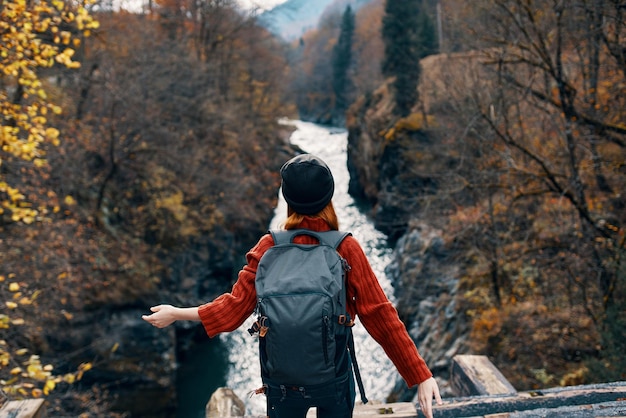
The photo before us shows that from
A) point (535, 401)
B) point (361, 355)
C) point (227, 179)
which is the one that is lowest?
point (361, 355)

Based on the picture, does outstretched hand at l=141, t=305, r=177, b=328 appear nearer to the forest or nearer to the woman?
the woman

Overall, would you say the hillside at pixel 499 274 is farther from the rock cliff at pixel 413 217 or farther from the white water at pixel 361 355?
the white water at pixel 361 355

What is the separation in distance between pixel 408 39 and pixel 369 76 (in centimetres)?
1362

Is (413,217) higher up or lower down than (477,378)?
lower down

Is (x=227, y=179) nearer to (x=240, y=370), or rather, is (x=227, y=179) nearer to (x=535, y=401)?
(x=240, y=370)

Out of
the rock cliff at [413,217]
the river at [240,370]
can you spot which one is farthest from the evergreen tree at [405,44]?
the river at [240,370]

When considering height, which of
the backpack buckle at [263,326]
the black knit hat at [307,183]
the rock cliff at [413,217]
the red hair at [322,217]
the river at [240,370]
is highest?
the black knit hat at [307,183]

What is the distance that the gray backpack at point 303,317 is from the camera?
188cm

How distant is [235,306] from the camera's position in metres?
2.13

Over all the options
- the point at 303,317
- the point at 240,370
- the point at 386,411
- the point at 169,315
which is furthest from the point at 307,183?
the point at 240,370

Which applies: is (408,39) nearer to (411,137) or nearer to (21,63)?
(411,137)

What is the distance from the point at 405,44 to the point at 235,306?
26.7 m

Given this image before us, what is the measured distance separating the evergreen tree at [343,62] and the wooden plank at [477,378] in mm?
56679

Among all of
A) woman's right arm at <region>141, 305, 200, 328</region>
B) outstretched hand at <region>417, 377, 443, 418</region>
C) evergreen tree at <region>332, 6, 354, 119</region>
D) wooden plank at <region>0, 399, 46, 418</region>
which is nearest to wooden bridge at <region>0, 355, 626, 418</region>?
wooden plank at <region>0, 399, 46, 418</region>
